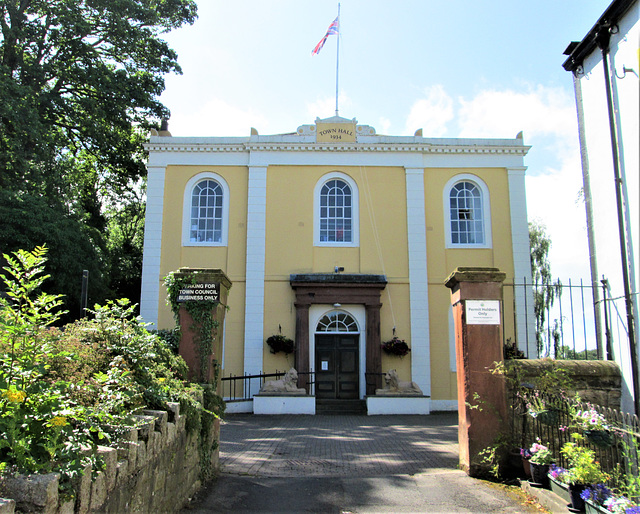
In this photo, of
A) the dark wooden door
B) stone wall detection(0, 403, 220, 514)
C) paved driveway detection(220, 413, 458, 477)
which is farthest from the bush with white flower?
the dark wooden door

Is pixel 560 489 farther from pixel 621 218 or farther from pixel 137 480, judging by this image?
pixel 137 480

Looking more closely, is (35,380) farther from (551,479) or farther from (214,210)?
(214,210)

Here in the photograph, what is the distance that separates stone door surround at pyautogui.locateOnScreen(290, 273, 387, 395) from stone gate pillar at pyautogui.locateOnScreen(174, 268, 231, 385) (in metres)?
8.69

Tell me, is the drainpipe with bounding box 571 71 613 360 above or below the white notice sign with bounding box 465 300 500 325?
above

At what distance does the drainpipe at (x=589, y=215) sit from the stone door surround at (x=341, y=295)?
28.5ft

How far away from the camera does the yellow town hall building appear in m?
17.5

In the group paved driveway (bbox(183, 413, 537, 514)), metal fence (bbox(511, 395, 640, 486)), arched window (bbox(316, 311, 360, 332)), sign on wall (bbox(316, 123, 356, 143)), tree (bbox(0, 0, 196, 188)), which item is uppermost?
tree (bbox(0, 0, 196, 188))

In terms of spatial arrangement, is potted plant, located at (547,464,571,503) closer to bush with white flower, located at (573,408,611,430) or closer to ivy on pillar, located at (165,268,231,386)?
bush with white flower, located at (573,408,611,430)

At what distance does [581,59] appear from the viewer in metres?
9.51

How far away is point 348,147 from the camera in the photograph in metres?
18.8

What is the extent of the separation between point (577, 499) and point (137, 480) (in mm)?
4347

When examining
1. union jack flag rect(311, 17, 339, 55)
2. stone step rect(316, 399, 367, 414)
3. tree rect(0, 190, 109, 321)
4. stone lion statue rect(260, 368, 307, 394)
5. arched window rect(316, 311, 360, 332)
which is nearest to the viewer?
stone lion statue rect(260, 368, 307, 394)

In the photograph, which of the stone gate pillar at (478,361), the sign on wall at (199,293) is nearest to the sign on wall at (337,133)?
the sign on wall at (199,293)

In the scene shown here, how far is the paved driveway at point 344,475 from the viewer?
6262 mm
